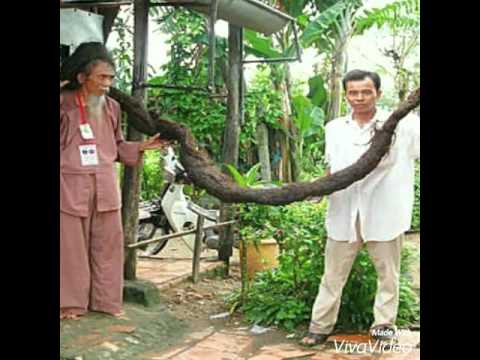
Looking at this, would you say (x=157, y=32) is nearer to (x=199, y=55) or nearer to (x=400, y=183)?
(x=199, y=55)

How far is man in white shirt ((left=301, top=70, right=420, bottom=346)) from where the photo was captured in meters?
4.20

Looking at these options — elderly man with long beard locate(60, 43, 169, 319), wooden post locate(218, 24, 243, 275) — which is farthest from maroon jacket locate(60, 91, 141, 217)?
wooden post locate(218, 24, 243, 275)

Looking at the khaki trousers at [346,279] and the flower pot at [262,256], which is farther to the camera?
the flower pot at [262,256]

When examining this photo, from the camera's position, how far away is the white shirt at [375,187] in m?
4.19

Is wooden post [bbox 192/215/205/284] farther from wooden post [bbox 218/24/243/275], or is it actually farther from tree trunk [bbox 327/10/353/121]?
tree trunk [bbox 327/10/353/121]

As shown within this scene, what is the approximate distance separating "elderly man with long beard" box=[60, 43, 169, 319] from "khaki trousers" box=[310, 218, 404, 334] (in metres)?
1.30

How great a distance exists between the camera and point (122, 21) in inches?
253

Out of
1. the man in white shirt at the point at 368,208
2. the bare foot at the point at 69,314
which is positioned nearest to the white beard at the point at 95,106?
the bare foot at the point at 69,314

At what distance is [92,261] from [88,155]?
0.70 m

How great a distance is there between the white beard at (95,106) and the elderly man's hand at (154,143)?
0.33m

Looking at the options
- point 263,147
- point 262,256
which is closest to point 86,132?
point 262,256

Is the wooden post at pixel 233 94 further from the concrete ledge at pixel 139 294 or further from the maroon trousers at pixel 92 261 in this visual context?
the maroon trousers at pixel 92 261
